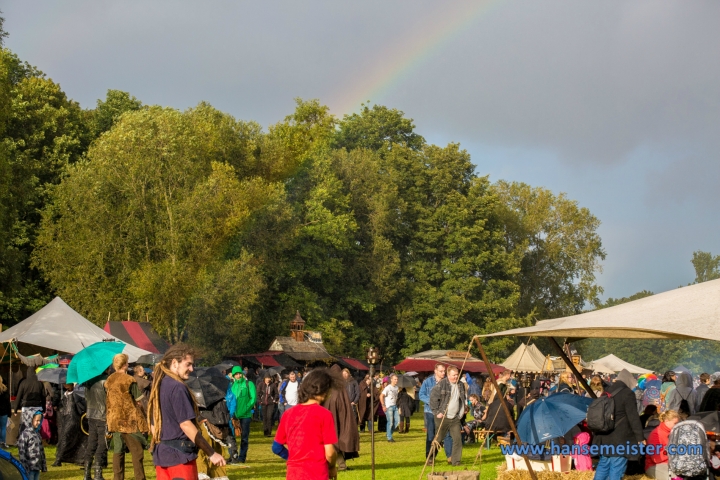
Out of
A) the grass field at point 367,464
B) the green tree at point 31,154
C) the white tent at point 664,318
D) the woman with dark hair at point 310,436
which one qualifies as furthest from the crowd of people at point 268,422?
the green tree at point 31,154

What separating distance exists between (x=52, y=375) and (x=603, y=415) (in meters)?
13.6

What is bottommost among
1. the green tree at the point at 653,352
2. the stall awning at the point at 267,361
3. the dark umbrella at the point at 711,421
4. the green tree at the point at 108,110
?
the dark umbrella at the point at 711,421

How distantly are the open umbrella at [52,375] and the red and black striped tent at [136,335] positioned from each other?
25.8 feet

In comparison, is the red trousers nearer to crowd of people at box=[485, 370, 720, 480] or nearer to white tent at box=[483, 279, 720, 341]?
white tent at box=[483, 279, 720, 341]

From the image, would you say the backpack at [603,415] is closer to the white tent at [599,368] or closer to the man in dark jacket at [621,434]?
the man in dark jacket at [621,434]

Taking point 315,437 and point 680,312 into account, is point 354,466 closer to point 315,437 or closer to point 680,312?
point 680,312

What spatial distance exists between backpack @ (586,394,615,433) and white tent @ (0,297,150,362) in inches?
497

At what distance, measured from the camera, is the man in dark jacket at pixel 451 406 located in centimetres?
1565

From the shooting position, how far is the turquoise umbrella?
1167 centimetres

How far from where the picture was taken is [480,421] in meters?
24.0

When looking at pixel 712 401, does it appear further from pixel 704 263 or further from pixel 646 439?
pixel 704 263

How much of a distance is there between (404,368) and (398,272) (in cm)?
1569

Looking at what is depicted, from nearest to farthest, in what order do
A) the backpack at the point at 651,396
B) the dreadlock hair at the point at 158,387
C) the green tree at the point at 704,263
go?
the dreadlock hair at the point at 158,387
the backpack at the point at 651,396
the green tree at the point at 704,263

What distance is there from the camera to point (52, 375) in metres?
20.1
